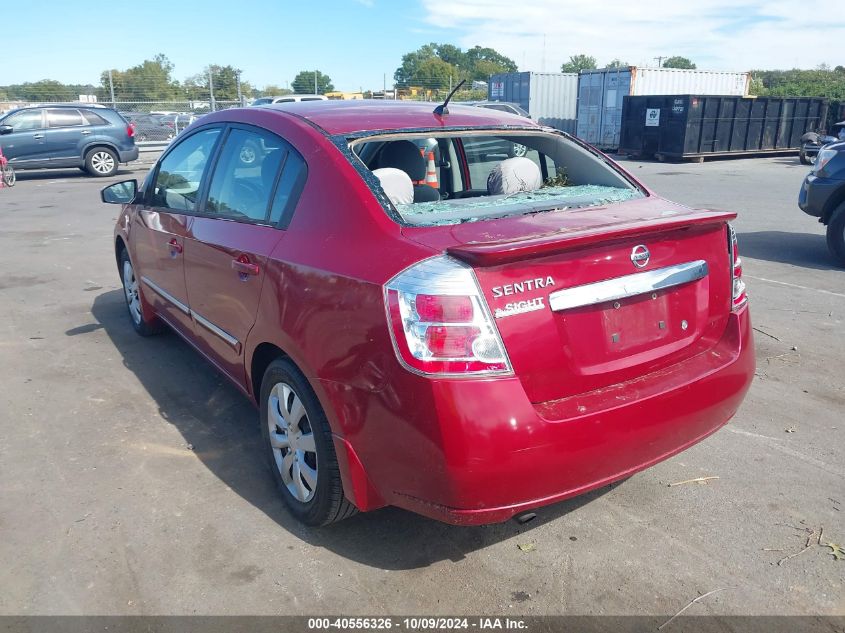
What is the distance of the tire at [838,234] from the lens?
763 cm

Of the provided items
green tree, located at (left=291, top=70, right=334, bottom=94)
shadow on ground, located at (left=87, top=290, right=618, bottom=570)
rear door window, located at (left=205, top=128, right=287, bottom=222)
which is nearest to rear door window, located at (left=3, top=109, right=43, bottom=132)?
shadow on ground, located at (left=87, top=290, right=618, bottom=570)

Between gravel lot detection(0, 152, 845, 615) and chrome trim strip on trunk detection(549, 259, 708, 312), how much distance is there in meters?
1.08

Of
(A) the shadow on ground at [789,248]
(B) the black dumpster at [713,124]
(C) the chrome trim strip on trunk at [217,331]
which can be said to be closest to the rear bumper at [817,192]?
(A) the shadow on ground at [789,248]

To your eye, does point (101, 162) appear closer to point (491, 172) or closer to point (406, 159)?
point (406, 159)

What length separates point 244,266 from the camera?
10.6ft

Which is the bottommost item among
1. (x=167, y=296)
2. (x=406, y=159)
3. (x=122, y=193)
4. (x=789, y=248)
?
Answer: (x=789, y=248)

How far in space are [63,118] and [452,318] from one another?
18.6 metres

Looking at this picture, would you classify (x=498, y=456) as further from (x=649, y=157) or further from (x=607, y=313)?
(x=649, y=157)

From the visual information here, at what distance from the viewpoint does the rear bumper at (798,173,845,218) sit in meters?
7.73

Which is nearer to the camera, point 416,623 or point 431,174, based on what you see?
point 416,623

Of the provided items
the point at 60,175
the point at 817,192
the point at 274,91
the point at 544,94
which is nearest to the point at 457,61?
the point at 274,91

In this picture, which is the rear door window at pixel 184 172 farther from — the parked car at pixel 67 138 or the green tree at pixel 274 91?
the green tree at pixel 274 91

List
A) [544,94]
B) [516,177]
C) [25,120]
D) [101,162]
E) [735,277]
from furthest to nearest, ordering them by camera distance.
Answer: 1. [544,94]
2. [101,162]
3. [25,120]
4. [516,177]
5. [735,277]

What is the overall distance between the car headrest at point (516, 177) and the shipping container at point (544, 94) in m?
26.5
